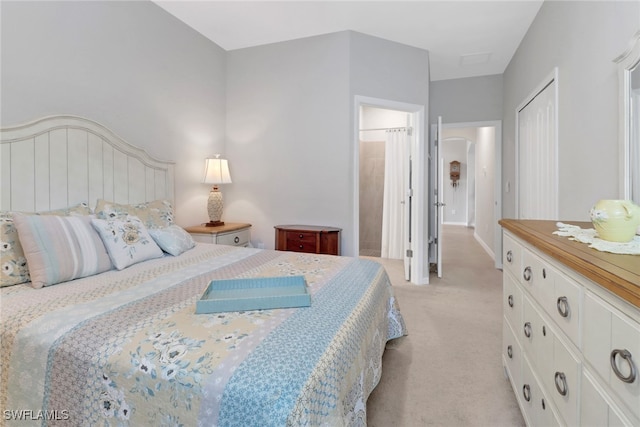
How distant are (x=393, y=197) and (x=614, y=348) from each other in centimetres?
442

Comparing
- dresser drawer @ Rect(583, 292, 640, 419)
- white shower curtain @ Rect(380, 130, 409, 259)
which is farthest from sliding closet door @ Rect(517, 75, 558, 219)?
dresser drawer @ Rect(583, 292, 640, 419)

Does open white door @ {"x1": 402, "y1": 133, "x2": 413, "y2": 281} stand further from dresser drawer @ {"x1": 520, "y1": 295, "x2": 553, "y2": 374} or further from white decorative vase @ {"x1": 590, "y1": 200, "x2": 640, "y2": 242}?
white decorative vase @ {"x1": 590, "y1": 200, "x2": 640, "y2": 242}

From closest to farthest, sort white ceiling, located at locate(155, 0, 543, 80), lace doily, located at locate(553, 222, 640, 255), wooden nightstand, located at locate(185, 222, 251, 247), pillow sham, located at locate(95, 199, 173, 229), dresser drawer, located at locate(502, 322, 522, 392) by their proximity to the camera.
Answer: lace doily, located at locate(553, 222, 640, 255) → dresser drawer, located at locate(502, 322, 522, 392) → pillow sham, located at locate(95, 199, 173, 229) → white ceiling, located at locate(155, 0, 543, 80) → wooden nightstand, located at locate(185, 222, 251, 247)

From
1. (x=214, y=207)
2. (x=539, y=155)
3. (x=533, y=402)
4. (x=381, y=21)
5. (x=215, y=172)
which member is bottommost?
(x=533, y=402)

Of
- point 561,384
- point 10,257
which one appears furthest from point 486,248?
point 10,257

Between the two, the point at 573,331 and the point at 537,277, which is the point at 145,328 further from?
the point at 537,277

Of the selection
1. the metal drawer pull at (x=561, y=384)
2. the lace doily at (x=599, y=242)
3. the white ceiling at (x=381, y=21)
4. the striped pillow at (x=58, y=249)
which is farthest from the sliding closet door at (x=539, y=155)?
the striped pillow at (x=58, y=249)

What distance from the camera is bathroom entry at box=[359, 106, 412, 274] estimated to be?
5.02m

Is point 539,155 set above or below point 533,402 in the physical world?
above

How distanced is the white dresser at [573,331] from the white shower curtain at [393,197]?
136 inches

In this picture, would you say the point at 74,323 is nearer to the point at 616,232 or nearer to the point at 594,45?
the point at 616,232

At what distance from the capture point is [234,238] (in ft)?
10.6

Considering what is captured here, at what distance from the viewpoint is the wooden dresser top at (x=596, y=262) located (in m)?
0.65

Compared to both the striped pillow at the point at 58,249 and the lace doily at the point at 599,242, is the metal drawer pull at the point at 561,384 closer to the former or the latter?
the lace doily at the point at 599,242
